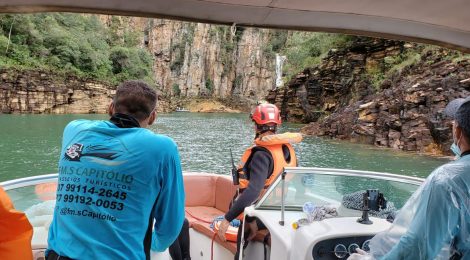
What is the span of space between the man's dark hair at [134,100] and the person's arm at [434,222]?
89 centimetres

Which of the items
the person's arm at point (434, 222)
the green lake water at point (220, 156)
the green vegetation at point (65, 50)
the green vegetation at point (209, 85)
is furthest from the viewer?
the green vegetation at point (209, 85)

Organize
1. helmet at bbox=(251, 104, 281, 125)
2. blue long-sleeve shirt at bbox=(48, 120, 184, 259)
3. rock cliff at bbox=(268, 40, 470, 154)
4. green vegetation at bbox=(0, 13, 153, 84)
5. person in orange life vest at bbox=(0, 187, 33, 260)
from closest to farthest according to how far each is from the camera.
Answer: blue long-sleeve shirt at bbox=(48, 120, 184, 259) < person in orange life vest at bbox=(0, 187, 33, 260) < helmet at bbox=(251, 104, 281, 125) < rock cliff at bbox=(268, 40, 470, 154) < green vegetation at bbox=(0, 13, 153, 84)

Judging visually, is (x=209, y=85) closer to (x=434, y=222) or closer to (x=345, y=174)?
(x=345, y=174)

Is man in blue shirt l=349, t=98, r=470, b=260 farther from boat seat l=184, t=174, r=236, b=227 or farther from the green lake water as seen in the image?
the green lake water

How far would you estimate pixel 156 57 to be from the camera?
8738cm

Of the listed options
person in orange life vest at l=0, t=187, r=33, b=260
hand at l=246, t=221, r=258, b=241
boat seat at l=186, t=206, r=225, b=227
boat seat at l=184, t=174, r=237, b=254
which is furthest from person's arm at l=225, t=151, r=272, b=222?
boat seat at l=184, t=174, r=237, b=254

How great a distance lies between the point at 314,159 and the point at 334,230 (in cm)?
1771

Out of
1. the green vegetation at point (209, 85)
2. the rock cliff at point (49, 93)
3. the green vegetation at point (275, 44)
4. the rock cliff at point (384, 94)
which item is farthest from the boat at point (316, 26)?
the green vegetation at point (275, 44)

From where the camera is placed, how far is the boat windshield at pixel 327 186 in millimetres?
2463

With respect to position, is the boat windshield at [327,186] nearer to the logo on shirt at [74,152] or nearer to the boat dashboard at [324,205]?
the boat dashboard at [324,205]

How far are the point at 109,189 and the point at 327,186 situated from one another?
1.61 metres

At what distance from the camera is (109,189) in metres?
1.35

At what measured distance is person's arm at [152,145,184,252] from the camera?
143cm

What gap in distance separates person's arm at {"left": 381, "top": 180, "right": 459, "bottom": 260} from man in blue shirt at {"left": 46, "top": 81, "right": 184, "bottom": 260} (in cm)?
73
